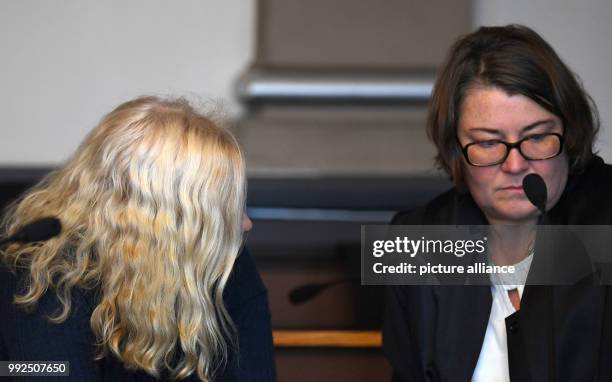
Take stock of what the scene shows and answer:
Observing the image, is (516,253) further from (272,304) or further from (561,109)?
(272,304)

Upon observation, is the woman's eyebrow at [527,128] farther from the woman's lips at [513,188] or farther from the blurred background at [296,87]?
the blurred background at [296,87]

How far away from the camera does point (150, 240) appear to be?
1.46 meters

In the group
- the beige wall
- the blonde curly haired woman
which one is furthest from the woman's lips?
the beige wall

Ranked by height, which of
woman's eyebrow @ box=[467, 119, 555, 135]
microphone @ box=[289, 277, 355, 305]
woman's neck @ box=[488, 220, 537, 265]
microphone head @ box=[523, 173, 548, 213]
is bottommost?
microphone @ box=[289, 277, 355, 305]

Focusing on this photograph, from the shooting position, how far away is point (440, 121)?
5.63 feet

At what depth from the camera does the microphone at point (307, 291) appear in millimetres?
2010

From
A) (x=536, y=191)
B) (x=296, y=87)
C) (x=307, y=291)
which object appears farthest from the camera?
(x=296, y=87)

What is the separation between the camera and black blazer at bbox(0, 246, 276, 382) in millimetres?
1398

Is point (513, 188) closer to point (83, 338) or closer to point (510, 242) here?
point (510, 242)

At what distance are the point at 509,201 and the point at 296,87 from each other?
2.87ft

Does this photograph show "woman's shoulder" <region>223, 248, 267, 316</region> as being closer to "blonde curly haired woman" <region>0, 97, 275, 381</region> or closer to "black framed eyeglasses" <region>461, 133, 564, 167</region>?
"blonde curly haired woman" <region>0, 97, 275, 381</region>

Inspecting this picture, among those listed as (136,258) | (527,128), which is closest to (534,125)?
(527,128)

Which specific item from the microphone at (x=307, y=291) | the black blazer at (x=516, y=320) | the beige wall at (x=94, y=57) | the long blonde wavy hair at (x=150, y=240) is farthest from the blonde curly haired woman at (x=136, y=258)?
the beige wall at (x=94, y=57)

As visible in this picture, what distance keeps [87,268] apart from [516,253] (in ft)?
2.23
